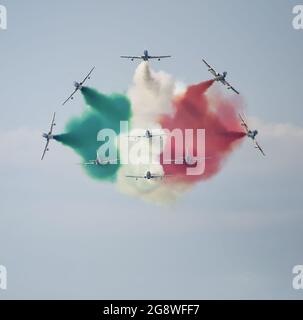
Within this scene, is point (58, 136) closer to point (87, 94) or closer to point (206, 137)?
point (87, 94)
